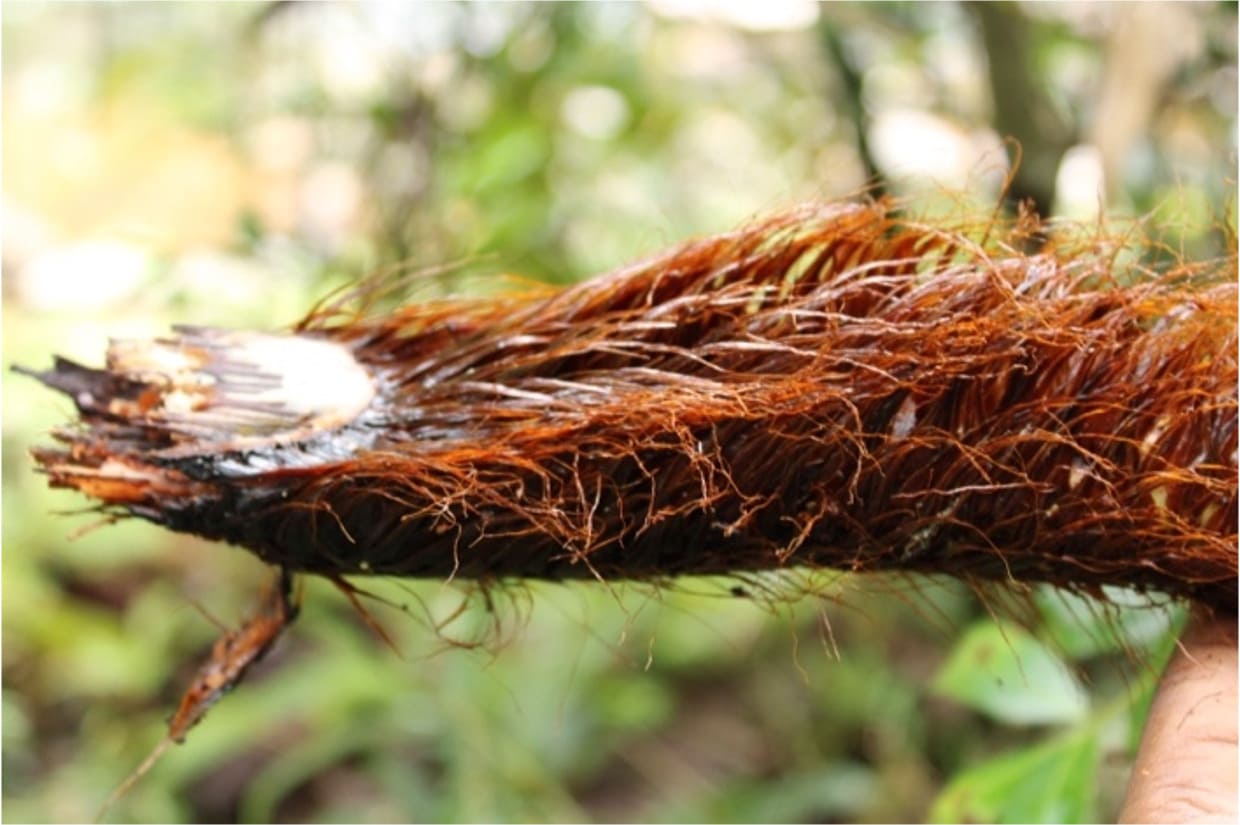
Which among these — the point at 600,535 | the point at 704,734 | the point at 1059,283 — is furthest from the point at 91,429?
the point at 704,734

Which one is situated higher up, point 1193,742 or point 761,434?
point 761,434

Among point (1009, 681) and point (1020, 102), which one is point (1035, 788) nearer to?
point (1009, 681)

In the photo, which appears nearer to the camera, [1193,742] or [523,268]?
[1193,742]

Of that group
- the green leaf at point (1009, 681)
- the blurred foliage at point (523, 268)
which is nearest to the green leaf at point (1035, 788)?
the green leaf at point (1009, 681)

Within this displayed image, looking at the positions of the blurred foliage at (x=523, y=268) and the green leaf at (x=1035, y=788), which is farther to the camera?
the blurred foliage at (x=523, y=268)

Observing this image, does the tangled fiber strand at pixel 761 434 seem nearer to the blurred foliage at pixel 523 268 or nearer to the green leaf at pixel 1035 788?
the green leaf at pixel 1035 788

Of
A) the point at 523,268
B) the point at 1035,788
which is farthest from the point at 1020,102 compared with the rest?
the point at 1035,788
